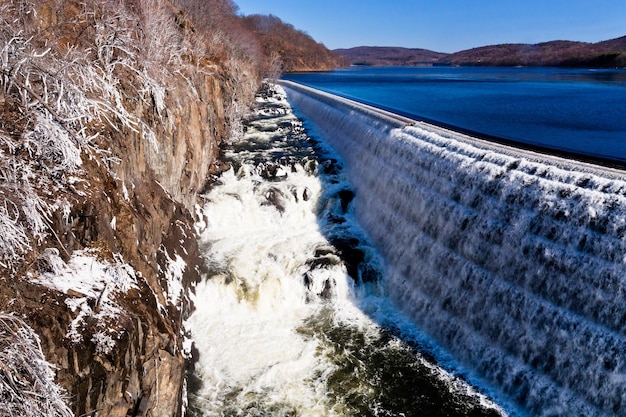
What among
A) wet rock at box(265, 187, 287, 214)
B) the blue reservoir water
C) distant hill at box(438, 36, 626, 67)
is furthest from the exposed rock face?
distant hill at box(438, 36, 626, 67)

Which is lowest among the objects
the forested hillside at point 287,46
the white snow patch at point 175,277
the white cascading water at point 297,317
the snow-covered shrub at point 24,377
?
the white cascading water at point 297,317

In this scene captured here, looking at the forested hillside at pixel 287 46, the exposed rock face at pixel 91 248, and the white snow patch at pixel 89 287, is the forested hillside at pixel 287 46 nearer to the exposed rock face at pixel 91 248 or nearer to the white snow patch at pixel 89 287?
the exposed rock face at pixel 91 248

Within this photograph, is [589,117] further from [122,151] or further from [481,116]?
[122,151]

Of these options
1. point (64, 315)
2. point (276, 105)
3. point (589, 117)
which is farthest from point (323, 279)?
point (276, 105)

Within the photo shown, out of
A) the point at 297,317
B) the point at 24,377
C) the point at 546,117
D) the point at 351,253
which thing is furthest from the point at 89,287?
the point at 546,117

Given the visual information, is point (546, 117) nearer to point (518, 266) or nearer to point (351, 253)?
point (351, 253)

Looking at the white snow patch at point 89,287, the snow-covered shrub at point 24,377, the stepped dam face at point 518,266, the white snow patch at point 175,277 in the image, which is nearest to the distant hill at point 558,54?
the stepped dam face at point 518,266

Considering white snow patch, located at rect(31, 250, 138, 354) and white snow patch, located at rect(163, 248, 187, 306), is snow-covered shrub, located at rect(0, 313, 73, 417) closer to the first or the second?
white snow patch, located at rect(31, 250, 138, 354)
